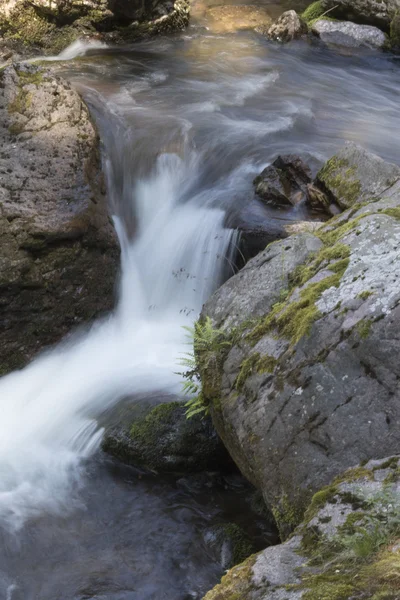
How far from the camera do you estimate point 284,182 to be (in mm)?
8273

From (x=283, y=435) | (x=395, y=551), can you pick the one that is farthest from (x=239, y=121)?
(x=395, y=551)

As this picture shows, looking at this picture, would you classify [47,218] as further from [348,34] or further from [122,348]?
[348,34]

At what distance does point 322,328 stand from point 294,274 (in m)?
1.01

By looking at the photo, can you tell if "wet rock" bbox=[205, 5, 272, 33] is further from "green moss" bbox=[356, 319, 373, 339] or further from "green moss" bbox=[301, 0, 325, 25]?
"green moss" bbox=[356, 319, 373, 339]

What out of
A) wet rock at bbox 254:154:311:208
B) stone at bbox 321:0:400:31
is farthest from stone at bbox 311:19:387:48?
wet rock at bbox 254:154:311:208

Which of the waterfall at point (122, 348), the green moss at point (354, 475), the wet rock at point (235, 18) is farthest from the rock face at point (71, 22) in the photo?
the green moss at point (354, 475)

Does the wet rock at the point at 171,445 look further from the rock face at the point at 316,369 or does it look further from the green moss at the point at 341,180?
the green moss at the point at 341,180

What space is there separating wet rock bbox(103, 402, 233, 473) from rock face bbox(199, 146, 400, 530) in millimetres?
837

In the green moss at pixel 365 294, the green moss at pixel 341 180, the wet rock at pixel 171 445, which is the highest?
the green moss at pixel 365 294

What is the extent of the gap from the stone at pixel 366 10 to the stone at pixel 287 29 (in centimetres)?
140

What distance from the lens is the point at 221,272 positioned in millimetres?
7688

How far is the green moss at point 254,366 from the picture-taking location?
4.17 meters

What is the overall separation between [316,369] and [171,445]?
2037 mm

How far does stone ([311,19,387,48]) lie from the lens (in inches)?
589
